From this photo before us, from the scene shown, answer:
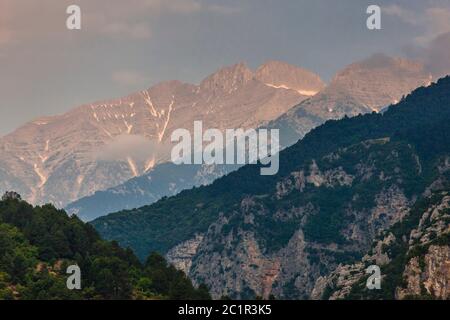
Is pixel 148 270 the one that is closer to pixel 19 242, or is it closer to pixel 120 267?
pixel 120 267

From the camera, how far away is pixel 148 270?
646ft

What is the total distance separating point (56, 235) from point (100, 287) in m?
23.0
